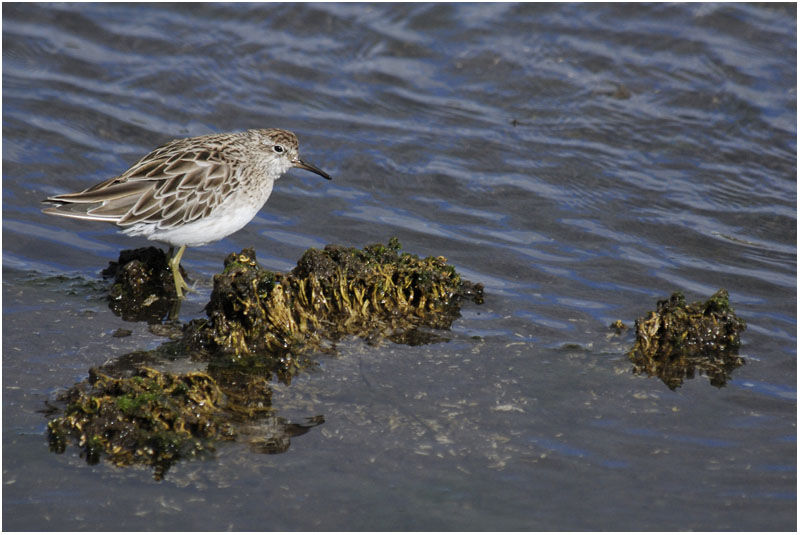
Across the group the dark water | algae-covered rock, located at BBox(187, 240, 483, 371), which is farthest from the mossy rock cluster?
algae-covered rock, located at BBox(187, 240, 483, 371)

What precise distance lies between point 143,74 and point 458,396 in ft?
26.0

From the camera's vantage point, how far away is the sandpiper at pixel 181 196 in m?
7.74

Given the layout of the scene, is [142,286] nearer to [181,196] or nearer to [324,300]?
[181,196]

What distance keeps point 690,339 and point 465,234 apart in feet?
Answer: 9.23

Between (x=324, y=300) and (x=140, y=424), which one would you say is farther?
(x=324, y=300)

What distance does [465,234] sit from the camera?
9359mm

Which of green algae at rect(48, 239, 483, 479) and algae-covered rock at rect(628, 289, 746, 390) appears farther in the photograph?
algae-covered rock at rect(628, 289, 746, 390)

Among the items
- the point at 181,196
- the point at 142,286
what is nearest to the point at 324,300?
the point at 181,196

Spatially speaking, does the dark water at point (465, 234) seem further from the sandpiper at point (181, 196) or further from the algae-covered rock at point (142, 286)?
the sandpiper at point (181, 196)

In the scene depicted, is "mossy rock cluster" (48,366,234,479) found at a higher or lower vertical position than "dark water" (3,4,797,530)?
lower

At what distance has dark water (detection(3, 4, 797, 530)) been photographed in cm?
544

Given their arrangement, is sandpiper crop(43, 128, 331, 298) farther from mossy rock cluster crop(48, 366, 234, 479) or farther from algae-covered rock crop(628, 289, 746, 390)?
algae-covered rock crop(628, 289, 746, 390)

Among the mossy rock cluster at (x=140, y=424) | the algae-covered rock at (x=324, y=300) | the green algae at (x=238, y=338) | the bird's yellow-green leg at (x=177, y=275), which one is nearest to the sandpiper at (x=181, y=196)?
the bird's yellow-green leg at (x=177, y=275)

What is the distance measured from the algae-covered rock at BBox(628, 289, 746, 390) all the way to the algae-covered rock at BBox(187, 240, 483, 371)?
1505 millimetres
